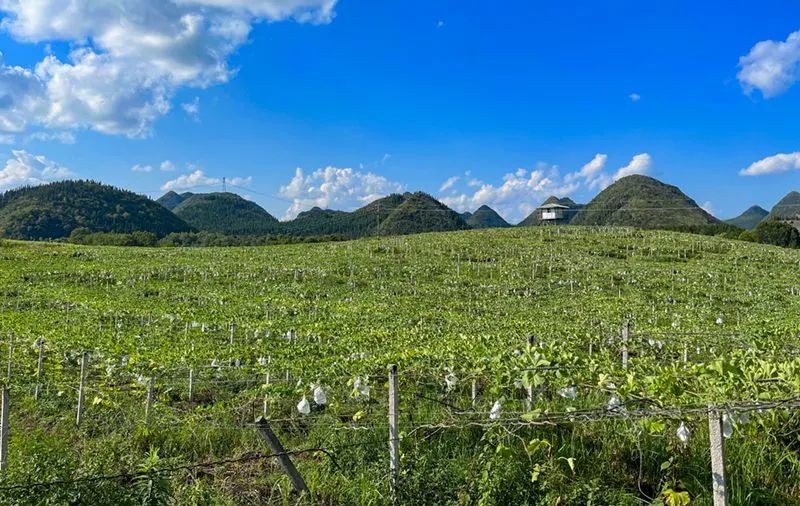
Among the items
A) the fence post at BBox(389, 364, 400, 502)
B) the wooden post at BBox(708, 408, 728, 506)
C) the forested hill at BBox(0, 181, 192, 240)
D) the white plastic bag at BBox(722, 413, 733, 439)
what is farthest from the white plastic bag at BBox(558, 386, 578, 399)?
the forested hill at BBox(0, 181, 192, 240)

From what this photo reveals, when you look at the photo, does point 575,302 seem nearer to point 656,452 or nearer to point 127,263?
point 656,452

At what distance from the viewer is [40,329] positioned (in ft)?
52.1

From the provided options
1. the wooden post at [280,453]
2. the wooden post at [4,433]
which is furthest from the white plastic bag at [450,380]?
the wooden post at [4,433]

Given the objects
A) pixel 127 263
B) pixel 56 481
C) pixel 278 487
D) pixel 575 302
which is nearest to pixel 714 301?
pixel 575 302

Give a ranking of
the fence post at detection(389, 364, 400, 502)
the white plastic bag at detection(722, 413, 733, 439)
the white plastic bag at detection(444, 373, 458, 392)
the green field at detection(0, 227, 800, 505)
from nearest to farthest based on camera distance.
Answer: the white plastic bag at detection(722, 413, 733, 439) → the green field at detection(0, 227, 800, 505) → the fence post at detection(389, 364, 400, 502) → the white plastic bag at detection(444, 373, 458, 392)

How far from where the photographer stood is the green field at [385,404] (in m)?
4.70

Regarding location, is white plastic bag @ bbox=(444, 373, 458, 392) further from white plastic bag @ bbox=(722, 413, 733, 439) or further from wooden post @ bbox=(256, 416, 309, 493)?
white plastic bag @ bbox=(722, 413, 733, 439)

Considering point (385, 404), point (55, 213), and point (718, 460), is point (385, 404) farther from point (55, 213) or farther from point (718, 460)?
point (55, 213)

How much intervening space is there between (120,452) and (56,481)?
216cm

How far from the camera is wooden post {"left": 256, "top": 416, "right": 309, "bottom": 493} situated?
15.5ft

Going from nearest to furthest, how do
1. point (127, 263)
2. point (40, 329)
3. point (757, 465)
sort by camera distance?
point (757, 465) < point (40, 329) < point (127, 263)

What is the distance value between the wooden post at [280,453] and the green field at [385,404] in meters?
0.28

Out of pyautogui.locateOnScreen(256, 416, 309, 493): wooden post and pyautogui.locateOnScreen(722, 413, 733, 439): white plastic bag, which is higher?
pyautogui.locateOnScreen(722, 413, 733, 439): white plastic bag

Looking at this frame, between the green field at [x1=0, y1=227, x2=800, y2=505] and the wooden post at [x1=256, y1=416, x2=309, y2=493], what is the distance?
0.28m
